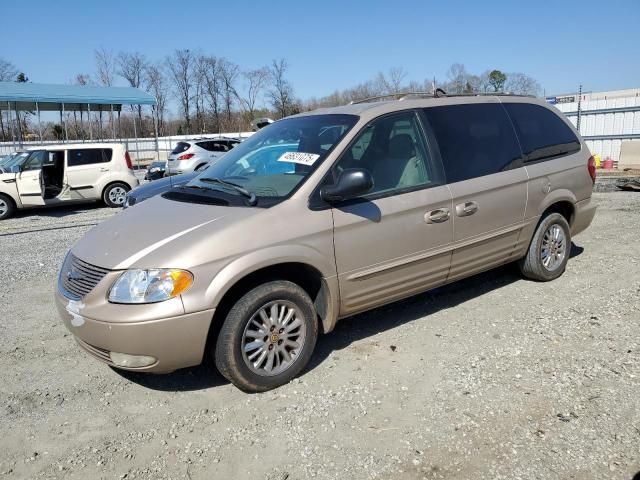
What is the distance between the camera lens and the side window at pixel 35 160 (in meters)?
12.0

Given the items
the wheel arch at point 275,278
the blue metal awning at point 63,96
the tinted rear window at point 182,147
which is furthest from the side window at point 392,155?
the blue metal awning at point 63,96

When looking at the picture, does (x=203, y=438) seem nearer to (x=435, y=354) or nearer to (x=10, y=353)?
(x=435, y=354)

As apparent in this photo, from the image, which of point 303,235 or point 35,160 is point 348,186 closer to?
point 303,235

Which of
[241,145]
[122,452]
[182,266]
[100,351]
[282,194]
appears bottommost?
[122,452]

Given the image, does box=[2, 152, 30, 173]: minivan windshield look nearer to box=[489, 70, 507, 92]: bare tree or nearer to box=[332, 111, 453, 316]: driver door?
box=[332, 111, 453, 316]: driver door

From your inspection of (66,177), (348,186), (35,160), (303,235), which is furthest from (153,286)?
(35,160)

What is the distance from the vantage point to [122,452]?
9.61 ft

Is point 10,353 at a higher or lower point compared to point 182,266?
lower

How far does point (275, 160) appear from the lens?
4.02m

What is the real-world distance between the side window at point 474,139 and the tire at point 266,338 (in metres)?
1.71

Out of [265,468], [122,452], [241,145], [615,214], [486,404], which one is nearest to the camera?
[265,468]

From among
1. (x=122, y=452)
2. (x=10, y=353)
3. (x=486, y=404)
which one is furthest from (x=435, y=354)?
(x=10, y=353)

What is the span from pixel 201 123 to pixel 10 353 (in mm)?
58194

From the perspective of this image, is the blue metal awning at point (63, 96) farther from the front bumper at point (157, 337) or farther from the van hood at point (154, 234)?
the front bumper at point (157, 337)
